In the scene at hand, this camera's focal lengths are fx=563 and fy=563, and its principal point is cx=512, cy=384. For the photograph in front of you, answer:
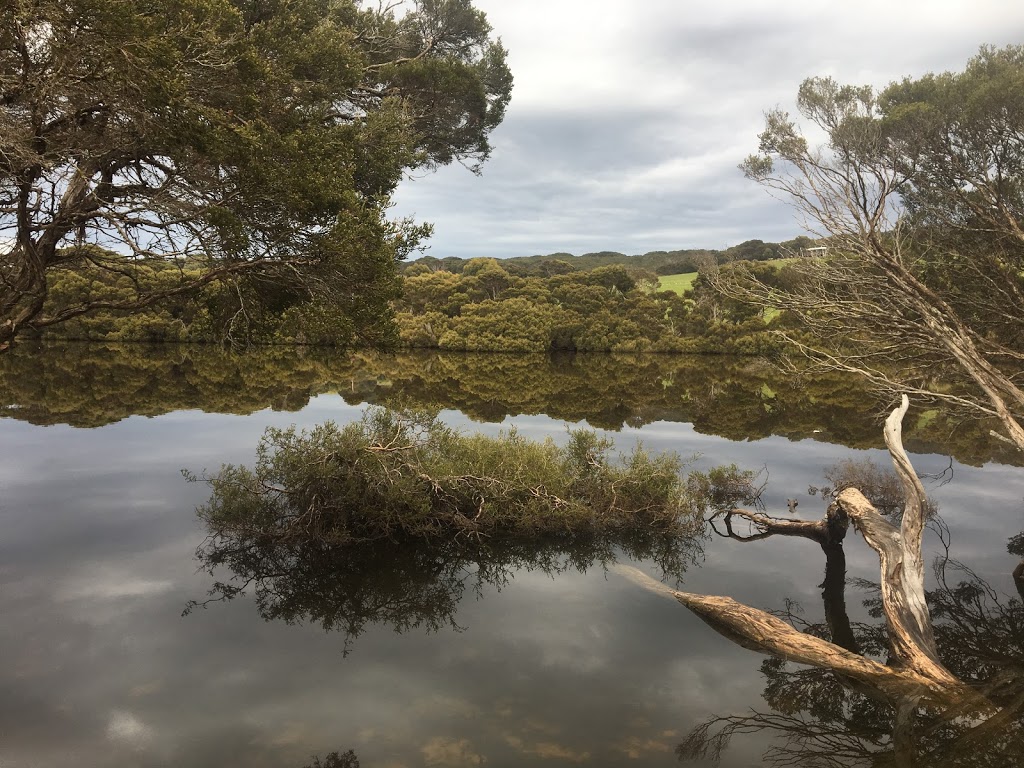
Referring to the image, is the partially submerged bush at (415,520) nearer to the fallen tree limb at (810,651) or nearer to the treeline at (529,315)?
the fallen tree limb at (810,651)

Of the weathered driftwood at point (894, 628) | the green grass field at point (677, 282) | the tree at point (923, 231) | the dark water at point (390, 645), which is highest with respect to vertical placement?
the green grass field at point (677, 282)

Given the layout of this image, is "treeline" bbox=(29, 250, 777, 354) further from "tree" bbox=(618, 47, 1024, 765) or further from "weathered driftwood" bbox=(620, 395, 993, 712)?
"weathered driftwood" bbox=(620, 395, 993, 712)

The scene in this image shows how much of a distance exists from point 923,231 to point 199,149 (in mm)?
15870

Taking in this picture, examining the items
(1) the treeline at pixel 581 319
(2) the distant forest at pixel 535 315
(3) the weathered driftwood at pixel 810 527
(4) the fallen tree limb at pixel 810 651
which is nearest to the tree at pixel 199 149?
(4) the fallen tree limb at pixel 810 651

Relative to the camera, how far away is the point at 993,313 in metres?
12.7

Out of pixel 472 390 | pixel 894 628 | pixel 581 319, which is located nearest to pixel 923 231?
pixel 894 628

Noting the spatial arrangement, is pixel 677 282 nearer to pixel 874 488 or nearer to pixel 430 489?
pixel 874 488

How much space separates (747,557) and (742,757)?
21.6 ft

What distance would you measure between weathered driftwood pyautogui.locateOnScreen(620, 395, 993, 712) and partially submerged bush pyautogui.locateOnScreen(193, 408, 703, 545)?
361 cm

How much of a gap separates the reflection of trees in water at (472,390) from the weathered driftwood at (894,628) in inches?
338

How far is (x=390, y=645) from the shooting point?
351 inches

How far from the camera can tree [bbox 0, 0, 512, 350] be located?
6730 millimetres

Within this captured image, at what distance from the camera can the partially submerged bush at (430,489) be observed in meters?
11.8

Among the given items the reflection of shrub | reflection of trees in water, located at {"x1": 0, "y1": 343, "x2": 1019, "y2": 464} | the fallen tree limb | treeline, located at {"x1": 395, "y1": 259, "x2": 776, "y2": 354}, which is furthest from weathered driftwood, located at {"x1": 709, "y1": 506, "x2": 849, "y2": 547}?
treeline, located at {"x1": 395, "y1": 259, "x2": 776, "y2": 354}
